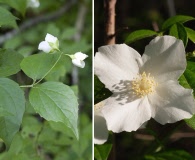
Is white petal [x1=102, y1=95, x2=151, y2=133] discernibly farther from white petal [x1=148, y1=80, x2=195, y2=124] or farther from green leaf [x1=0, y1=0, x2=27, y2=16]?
green leaf [x1=0, y1=0, x2=27, y2=16]

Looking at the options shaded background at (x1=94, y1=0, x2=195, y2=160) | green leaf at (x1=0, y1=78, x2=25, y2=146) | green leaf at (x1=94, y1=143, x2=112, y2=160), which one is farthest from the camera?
shaded background at (x1=94, y1=0, x2=195, y2=160)

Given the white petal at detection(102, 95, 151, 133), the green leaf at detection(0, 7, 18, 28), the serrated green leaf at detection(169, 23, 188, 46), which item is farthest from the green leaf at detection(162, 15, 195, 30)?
the green leaf at detection(0, 7, 18, 28)

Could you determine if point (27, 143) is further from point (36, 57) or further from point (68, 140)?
point (36, 57)

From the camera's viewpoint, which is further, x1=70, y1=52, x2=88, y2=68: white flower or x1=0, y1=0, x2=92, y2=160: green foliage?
x1=70, y1=52, x2=88, y2=68: white flower

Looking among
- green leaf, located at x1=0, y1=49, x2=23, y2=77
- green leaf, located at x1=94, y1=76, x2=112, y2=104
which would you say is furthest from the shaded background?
green leaf, located at x1=0, y1=49, x2=23, y2=77

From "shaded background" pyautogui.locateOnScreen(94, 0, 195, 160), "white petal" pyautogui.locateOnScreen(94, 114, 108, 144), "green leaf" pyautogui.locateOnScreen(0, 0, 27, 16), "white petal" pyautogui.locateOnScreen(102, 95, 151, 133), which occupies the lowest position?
"shaded background" pyautogui.locateOnScreen(94, 0, 195, 160)

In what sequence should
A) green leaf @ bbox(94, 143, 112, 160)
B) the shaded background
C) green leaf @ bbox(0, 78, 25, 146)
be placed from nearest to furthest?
green leaf @ bbox(0, 78, 25, 146)
green leaf @ bbox(94, 143, 112, 160)
the shaded background

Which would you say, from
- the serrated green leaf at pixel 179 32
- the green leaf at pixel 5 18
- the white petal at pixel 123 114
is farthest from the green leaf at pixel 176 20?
the green leaf at pixel 5 18

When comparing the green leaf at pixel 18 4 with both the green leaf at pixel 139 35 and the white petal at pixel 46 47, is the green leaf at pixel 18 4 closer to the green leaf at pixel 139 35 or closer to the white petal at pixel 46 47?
the white petal at pixel 46 47

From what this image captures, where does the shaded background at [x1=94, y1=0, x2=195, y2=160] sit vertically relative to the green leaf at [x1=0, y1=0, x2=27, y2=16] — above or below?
below

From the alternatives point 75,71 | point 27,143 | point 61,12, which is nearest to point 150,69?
point 27,143
